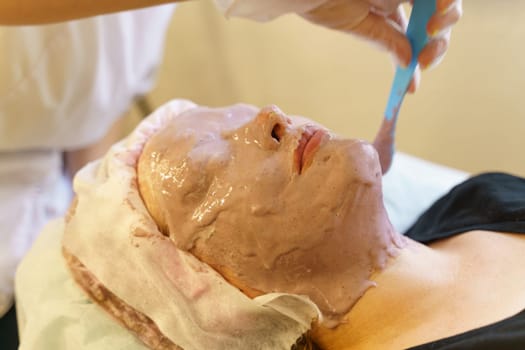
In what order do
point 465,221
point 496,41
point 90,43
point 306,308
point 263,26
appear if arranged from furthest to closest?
point 263,26
point 496,41
point 90,43
point 465,221
point 306,308

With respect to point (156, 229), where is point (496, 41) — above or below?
above

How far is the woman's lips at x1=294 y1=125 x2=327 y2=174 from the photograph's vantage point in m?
0.81

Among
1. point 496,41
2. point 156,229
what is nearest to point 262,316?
point 156,229

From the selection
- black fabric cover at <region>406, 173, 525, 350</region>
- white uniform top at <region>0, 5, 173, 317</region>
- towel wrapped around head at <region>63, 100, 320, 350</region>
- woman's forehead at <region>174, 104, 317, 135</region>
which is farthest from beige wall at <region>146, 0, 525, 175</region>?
towel wrapped around head at <region>63, 100, 320, 350</region>

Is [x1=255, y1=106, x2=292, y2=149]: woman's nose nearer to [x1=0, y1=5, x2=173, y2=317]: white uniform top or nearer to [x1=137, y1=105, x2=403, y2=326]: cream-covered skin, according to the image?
[x1=137, y1=105, x2=403, y2=326]: cream-covered skin

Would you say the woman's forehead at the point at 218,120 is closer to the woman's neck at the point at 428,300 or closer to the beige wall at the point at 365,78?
the woman's neck at the point at 428,300

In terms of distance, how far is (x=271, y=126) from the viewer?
2.74 feet

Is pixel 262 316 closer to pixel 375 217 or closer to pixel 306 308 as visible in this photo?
pixel 306 308

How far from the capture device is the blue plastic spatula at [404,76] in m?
0.86

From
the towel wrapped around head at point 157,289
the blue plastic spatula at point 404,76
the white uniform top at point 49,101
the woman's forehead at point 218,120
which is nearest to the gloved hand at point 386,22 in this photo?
the blue plastic spatula at point 404,76

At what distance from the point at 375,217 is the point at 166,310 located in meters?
0.36

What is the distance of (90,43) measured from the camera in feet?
4.05

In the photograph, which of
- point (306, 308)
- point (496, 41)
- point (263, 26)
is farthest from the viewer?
point (263, 26)

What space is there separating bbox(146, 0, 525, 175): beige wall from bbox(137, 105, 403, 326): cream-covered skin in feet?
2.62
